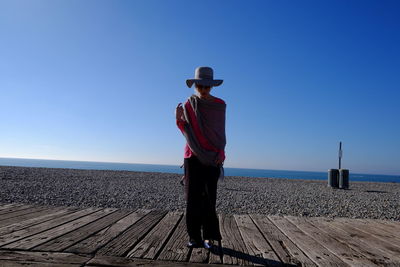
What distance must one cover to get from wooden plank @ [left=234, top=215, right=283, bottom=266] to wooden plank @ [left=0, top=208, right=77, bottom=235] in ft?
8.15

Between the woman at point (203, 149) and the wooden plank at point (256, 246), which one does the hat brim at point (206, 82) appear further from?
the wooden plank at point (256, 246)

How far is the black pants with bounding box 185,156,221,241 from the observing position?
9.36ft

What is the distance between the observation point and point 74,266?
2145 millimetres

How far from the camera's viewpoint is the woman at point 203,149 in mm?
2824

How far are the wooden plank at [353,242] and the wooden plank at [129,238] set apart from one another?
220cm

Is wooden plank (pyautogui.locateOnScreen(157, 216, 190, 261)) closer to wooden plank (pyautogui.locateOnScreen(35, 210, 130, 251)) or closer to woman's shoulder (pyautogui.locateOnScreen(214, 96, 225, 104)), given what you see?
wooden plank (pyautogui.locateOnScreen(35, 210, 130, 251))

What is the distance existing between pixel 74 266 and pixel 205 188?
4.34ft

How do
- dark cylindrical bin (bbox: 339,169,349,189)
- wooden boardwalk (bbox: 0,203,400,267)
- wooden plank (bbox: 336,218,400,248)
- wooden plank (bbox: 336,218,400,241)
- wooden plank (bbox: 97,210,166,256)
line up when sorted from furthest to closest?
1. dark cylindrical bin (bbox: 339,169,349,189)
2. wooden plank (bbox: 336,218,400,241)
3. wooden plank (bbox: 336,218,400,248)
4. wooden plank (bbox: 97,210,166,256)
5. wooden boardwalk (bbox: 0,203,400,267)

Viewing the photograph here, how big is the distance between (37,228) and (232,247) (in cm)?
216

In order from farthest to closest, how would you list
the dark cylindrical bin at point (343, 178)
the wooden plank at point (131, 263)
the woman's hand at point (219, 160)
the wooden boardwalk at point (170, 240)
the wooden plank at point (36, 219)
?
the dark cylindrical bin at point (343, 178)
the wooden plank at point (36, 219)
the woman's hand at point (219, 160)
the wooden boardwalk at point (170, 240)
the wooden plank at point (131, 263)

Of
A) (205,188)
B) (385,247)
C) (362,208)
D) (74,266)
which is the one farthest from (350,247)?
(362,208)

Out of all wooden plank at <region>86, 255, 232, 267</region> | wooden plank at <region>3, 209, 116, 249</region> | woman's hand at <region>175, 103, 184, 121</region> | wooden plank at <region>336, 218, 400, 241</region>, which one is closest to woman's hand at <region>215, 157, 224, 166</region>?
woman's hand at <region>175, 103, 184, 121</region>

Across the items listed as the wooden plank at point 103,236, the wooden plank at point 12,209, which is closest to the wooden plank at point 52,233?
the wooden plank at point 103,236

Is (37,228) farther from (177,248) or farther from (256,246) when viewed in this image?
(256,246)
